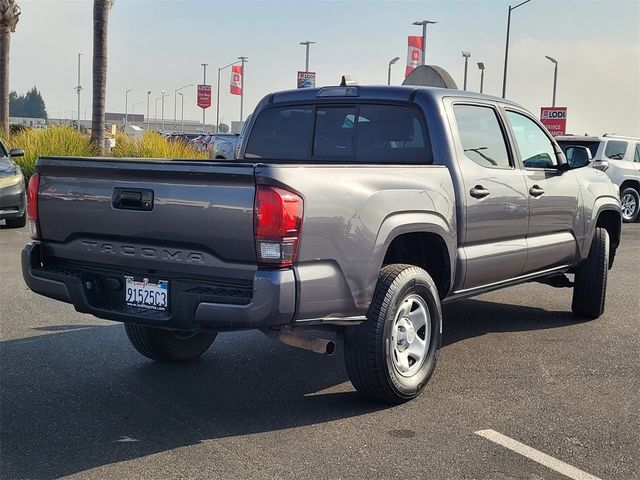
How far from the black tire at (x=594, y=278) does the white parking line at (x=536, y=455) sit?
3.27m

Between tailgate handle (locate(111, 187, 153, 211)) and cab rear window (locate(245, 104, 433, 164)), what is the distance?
6.05 ft

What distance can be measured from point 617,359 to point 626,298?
2.79 meters

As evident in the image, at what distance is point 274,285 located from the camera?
153 inches

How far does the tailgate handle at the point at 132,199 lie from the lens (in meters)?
4.25

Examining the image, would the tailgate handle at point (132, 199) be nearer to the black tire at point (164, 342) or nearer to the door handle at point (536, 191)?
the black tire at point (164, 342)

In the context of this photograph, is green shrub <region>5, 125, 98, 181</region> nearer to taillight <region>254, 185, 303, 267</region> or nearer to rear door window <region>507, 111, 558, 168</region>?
rear door window <region>507, 111, 558, 168</region>

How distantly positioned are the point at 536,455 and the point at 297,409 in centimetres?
142

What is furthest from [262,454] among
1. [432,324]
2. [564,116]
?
[564,116]

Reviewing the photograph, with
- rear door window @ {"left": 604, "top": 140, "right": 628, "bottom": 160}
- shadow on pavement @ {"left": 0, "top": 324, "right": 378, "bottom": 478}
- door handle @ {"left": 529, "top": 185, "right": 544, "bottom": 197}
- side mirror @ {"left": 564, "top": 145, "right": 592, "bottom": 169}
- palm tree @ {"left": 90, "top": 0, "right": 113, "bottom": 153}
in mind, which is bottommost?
shadow on pavement @ {"left": 0, "top": 324, "right": 378, "bottom": 478}

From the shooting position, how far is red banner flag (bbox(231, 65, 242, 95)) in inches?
1993

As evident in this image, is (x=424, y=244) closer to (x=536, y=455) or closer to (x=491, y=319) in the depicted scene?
(x=536, y=455)

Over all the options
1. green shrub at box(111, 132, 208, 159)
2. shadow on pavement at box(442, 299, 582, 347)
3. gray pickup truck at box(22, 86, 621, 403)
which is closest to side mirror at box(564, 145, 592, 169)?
gray pickup truck at box(22, 86, 621, 403)

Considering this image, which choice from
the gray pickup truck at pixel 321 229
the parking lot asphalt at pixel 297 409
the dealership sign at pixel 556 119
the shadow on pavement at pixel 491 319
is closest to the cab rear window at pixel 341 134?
the gray pickup truck at pixel 321 229

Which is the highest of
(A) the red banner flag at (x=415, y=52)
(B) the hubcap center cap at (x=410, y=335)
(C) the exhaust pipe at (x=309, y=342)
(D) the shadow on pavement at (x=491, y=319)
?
(A) the red banner flag at (x=415, y=52)
